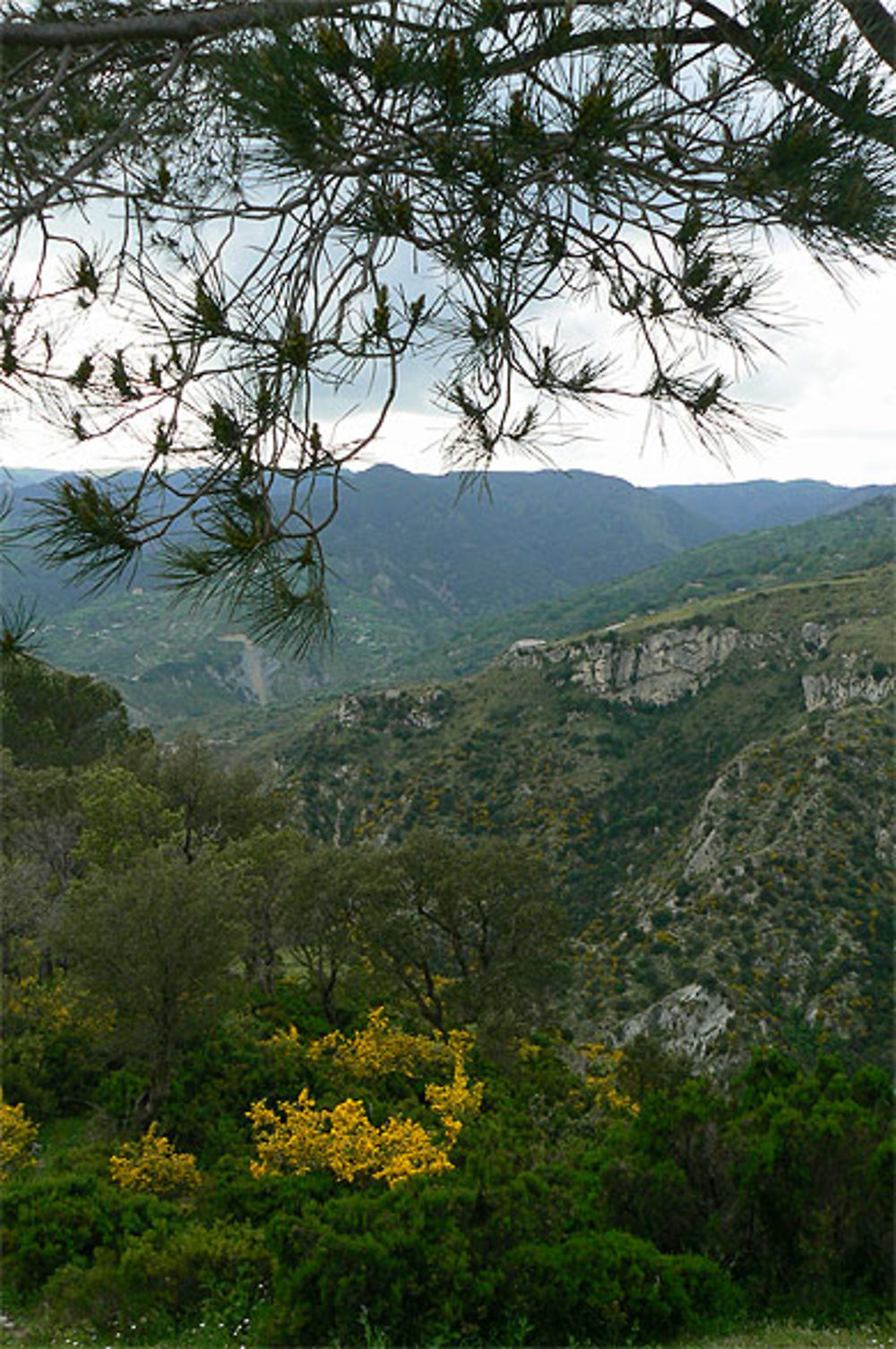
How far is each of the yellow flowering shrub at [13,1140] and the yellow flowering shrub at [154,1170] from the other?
124 centimetres

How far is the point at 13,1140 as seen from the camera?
9906 millimetres

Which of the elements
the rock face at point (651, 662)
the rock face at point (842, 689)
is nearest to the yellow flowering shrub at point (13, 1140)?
the rock face at point (842, 689)

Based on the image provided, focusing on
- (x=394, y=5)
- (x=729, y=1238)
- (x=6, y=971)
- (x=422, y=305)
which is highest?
(x=394, y=5)

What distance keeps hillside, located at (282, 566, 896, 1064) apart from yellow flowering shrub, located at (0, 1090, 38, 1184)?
22184 mm

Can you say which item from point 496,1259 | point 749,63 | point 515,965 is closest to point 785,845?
point 515,965

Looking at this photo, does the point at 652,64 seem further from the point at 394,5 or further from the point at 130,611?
the point at 130,611

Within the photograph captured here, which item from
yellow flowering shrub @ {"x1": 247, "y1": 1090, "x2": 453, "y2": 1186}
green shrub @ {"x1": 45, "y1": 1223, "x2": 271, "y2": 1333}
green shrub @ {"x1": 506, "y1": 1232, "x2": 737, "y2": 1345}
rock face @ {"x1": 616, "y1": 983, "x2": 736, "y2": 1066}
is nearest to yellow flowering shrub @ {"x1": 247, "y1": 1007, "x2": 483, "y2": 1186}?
yellow flowering shrub @ {"x1": 247, "y1": 1090, "x2": 453, "y2": 1186}

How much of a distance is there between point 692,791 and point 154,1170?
4811cm

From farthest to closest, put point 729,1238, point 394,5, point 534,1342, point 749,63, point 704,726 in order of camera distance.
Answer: point 704,726, point 729,1238, point 534,1342, point 749,63, point 394,5

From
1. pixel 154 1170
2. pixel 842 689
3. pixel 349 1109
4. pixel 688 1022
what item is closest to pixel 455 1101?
pixel 349 1109

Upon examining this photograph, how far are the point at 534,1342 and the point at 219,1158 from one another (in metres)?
6.61

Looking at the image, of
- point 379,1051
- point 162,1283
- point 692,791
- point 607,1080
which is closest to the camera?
point 162,1283

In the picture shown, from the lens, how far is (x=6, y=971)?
1641cm

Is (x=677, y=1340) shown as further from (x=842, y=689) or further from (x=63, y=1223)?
(x=842, y=689)
